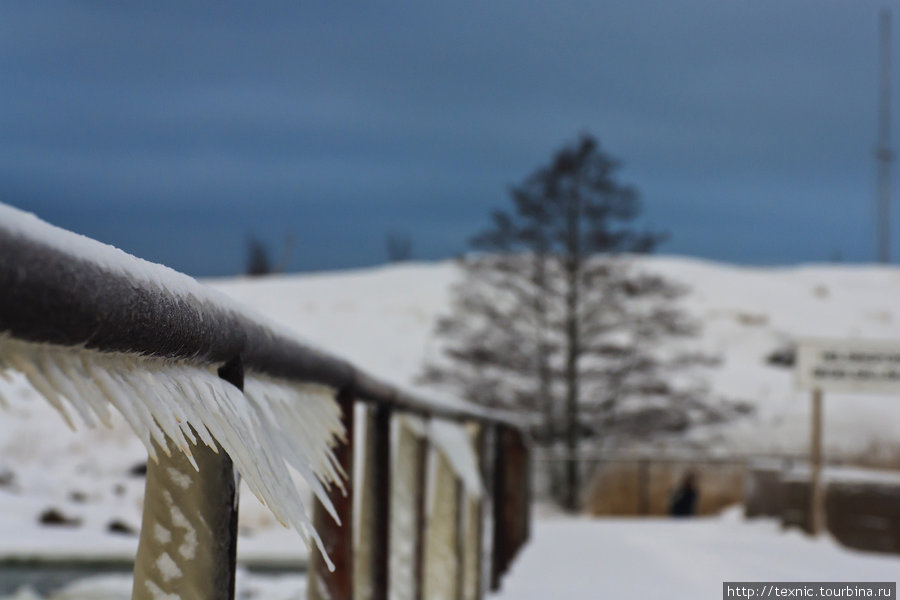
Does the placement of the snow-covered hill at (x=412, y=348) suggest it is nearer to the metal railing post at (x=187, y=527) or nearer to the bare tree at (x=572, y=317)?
the bare tree at (x=572, y=317)

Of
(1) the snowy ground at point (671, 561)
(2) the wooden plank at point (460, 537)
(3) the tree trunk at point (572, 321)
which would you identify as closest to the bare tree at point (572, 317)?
(3) the tree trunk at point (572, 321)

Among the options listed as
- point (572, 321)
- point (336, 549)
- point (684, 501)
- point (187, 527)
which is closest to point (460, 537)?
point (336, 549)

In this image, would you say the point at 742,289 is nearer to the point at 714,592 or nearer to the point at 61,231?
the point at 714,592

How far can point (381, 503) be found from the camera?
3.15 meters

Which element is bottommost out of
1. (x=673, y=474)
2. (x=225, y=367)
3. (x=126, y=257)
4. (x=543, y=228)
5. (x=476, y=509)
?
(x=673, y=474)

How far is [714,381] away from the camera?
3916cm

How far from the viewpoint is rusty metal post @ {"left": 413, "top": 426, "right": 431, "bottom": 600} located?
153 inches

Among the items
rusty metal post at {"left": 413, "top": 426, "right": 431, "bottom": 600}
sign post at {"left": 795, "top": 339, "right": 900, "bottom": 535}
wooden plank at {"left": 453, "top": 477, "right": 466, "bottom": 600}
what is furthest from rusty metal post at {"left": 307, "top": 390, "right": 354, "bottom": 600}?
sign post at {"left": 795, "top": 339, "right": 900, "bottom": 535}

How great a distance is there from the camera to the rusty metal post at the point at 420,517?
12.8ft

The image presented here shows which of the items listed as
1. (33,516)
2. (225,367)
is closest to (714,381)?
(33,516)

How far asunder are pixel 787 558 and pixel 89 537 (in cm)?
863

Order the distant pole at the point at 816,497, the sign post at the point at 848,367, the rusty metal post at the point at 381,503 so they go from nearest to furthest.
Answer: the rusty metal post at the point at 381,503
the distant pole at the point at 816,497
the sign post at the point at 848,367

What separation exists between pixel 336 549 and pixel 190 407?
1329 millimetres

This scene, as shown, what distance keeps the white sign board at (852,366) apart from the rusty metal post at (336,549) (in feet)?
38.0
